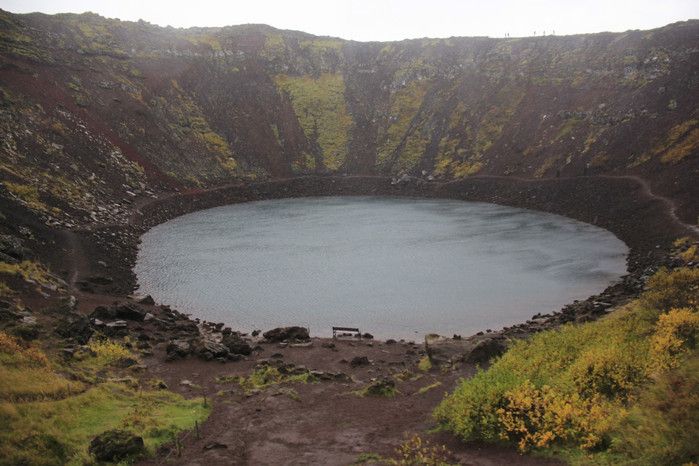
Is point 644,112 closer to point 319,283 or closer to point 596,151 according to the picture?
point 596,151

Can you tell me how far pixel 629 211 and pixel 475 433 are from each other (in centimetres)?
5304

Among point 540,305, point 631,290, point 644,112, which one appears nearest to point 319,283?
point 540,305

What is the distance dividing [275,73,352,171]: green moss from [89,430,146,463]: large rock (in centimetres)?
9036

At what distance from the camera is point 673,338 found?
17.6 metres

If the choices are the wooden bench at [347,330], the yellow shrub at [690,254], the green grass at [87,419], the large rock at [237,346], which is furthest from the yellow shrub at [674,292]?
the large rock at [237,346]

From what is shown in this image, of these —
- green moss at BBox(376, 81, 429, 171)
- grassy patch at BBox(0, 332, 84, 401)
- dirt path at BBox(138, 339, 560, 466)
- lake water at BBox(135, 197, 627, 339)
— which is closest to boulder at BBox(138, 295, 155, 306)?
lake water at BBox(135, 197, 627, 339)

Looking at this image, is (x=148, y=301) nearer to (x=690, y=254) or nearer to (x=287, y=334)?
(x=287, y=334)

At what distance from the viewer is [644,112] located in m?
75.9

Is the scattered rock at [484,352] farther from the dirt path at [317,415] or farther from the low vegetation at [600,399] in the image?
the low vegetation at [600,399]

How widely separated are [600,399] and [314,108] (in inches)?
4195

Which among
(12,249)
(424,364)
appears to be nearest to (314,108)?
(12,249)

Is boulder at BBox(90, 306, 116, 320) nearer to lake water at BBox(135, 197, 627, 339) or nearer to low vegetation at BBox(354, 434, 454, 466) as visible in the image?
lake water at BBox(135, 197, 627, 339)

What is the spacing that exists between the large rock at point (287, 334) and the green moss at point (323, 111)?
72782mm

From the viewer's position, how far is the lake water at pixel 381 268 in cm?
3884
